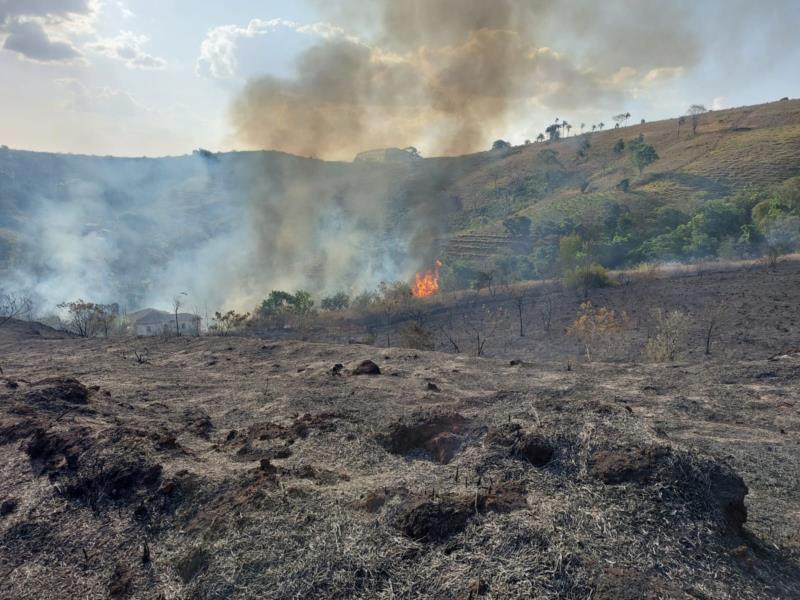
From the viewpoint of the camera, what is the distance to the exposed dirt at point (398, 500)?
15.3 feet

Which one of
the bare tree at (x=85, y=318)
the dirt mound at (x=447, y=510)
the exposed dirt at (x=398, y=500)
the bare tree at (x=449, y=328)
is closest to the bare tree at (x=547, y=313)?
the bare tree at (x=449, y=328)

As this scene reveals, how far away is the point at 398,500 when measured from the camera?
18.8 ft

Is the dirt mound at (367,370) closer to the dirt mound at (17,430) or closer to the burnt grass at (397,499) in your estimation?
the burnt grass at (397,499)

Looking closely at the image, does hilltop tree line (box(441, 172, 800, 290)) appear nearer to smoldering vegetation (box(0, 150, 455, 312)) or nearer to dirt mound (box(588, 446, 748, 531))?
smoldering vegetation (box(0, 150, 455, 312))

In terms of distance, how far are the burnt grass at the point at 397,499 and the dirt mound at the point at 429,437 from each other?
3 cm

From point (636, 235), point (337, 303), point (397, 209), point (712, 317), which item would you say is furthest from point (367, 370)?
point (397, 209)

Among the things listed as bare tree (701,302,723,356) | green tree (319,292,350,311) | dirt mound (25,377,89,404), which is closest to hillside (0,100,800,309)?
green tree (319,292,350,311)

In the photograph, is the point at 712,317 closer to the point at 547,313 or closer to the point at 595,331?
the point at 595,331

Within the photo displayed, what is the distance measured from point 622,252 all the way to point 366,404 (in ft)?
134

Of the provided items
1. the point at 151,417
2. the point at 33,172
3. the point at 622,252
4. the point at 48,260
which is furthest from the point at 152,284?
the point at 151,417

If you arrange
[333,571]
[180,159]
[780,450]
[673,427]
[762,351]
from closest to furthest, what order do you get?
[333,571] < [780,450] < [673,427] < [762,351] < [180,159]

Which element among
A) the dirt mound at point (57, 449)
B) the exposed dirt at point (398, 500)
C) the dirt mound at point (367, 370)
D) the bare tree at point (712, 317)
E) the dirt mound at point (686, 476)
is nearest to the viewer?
the exposed dirt at point (398, 500)

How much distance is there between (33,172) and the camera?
98.8 m

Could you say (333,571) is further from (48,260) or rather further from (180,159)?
(180,159)
